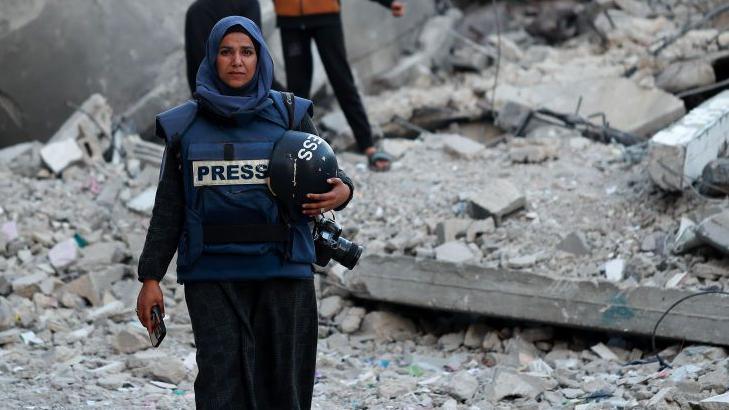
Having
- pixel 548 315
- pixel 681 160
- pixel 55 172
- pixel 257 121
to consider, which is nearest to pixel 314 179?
pixel 257 121

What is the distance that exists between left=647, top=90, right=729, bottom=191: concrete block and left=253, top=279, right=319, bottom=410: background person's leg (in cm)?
297

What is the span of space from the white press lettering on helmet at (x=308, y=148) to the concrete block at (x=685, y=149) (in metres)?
3.03

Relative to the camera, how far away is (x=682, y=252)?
546cm

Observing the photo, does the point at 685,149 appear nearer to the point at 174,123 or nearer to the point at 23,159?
the point at 174,123

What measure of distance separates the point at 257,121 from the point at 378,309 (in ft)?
8.57

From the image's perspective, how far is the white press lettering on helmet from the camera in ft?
10.7

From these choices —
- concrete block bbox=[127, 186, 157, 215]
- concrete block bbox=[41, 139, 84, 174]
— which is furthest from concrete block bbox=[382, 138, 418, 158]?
concrete block bbox=[41, 139, 84, 174]

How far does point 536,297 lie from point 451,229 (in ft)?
3.25

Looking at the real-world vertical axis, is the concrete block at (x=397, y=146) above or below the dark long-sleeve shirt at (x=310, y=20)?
below

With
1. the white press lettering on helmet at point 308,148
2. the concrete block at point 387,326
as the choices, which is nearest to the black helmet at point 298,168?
the white press lettering on helmet at point 308,148

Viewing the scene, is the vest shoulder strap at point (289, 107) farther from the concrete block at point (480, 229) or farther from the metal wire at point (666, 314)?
the concrete block at point (480, 229)

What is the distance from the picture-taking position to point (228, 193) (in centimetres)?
328

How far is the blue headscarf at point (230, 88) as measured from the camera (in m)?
3.26

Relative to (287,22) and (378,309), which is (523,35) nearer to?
(287,22)
